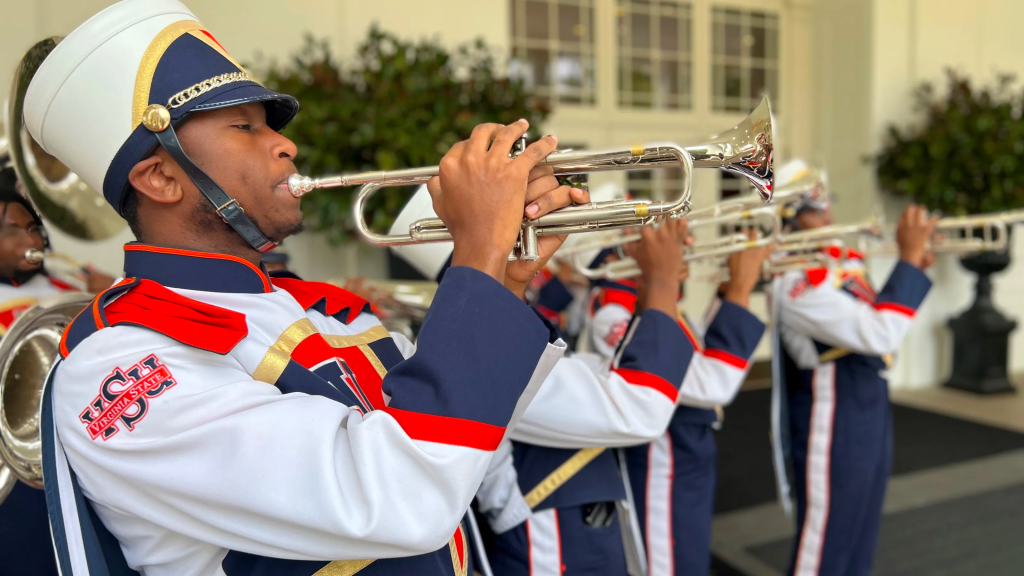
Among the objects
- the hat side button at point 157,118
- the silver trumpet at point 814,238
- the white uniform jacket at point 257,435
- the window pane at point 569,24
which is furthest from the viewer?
the window pane at point 569,24

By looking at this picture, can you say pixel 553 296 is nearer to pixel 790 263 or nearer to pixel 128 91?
pixel 790 263

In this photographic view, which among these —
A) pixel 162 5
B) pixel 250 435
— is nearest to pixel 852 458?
pixel 250 435

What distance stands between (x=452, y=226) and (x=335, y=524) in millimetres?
363

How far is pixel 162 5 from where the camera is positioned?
95cm

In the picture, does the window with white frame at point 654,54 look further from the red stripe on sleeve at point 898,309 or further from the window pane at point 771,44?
the red stripe on sleeve at point 898,309

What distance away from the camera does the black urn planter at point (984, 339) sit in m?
5.89

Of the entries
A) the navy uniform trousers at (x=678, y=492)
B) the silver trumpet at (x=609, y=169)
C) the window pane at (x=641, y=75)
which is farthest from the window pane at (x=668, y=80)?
the silver trumpet at (x=609, y=169)

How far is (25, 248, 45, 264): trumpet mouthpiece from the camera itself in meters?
1.37

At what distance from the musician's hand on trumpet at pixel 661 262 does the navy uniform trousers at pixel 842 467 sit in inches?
51.3

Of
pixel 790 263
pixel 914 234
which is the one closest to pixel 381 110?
pixel 790 263

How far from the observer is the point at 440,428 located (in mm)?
747

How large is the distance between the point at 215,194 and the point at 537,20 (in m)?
5.30

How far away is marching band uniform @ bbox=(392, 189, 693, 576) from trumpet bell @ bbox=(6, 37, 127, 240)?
2.46 feet

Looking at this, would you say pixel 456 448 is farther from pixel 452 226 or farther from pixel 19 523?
pixel 19 523
